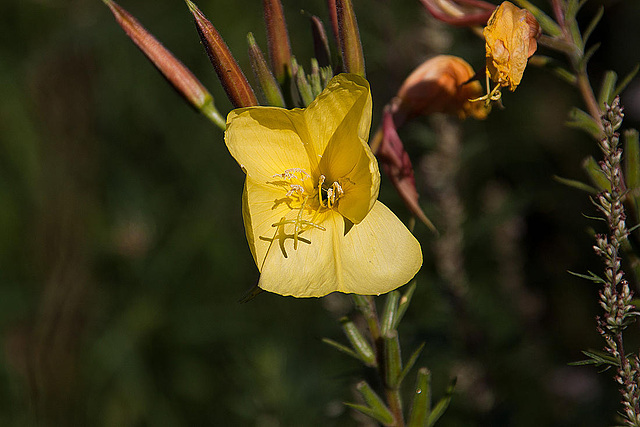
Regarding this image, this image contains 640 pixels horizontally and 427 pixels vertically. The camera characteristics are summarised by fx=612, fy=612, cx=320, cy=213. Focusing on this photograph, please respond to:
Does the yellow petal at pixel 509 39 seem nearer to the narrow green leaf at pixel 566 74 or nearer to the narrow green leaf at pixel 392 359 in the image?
the narrow green leaf at pixel 566 74

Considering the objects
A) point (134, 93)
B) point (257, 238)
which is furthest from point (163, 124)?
point (257, 238)

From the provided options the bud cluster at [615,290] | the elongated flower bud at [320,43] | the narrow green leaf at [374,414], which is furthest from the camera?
the elongated flower bud at [320,43]

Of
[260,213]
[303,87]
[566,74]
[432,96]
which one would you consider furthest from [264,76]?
[566,74]

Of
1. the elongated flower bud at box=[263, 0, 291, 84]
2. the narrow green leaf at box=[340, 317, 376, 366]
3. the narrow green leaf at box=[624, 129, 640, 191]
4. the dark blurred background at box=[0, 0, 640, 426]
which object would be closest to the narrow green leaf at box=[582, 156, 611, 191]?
the narrow green leaf at box=[624, 129, 640, 191]

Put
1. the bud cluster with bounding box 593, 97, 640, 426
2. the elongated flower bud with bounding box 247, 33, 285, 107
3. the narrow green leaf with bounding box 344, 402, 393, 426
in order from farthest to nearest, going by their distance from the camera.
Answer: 1. the elongated flower bud with bounding box 247, 33, 285, 107
2. the narrow green leaf with bounding box 344, 402, 393, 426
3. the bud cluster with bounding box 593, 97, 640, 426

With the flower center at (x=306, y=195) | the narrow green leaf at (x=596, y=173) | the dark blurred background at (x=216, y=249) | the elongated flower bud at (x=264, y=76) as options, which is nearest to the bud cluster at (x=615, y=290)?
the narrow green leaf at (x=596, y=173)

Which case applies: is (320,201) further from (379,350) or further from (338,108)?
(379,350)

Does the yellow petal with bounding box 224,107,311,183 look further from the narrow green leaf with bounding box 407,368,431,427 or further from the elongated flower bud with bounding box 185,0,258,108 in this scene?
the narrow green leaf with bounding box 407,368,431,427
